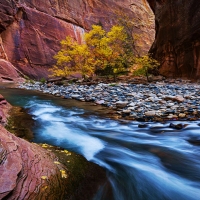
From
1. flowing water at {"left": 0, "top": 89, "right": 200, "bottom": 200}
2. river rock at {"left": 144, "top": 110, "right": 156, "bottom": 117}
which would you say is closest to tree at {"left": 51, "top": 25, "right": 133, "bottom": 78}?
Answer: river rock at {"left": 144, "top": 110, "right": 156, "bottom": 117}

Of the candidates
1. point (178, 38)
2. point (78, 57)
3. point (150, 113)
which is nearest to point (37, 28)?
point (78, 57)

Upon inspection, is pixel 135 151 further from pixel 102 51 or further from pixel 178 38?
pixel 178 38

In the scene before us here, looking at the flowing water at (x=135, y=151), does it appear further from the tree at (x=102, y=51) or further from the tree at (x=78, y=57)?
the tree at (x=78, y=57)

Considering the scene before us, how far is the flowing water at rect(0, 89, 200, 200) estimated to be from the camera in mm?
1990

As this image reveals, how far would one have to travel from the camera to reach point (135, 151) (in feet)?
9.43

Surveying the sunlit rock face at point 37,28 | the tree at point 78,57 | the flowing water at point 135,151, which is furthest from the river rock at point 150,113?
the sunlit rock face at point 37,28

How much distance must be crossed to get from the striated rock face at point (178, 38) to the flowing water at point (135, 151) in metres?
8.05

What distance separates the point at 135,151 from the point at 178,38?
10.8 meters

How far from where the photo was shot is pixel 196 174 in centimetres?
227

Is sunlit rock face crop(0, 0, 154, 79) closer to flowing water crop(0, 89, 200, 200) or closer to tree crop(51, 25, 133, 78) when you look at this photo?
tree crop(51, 25, 133, 78)

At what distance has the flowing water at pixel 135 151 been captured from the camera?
6.53 ft

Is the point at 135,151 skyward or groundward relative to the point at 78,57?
groundward

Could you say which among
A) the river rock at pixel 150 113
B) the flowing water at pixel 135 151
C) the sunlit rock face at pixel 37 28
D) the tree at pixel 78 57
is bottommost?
the flowing water at pixel 135 151

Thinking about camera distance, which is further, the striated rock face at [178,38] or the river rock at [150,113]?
the striated rock face at [178,38]
